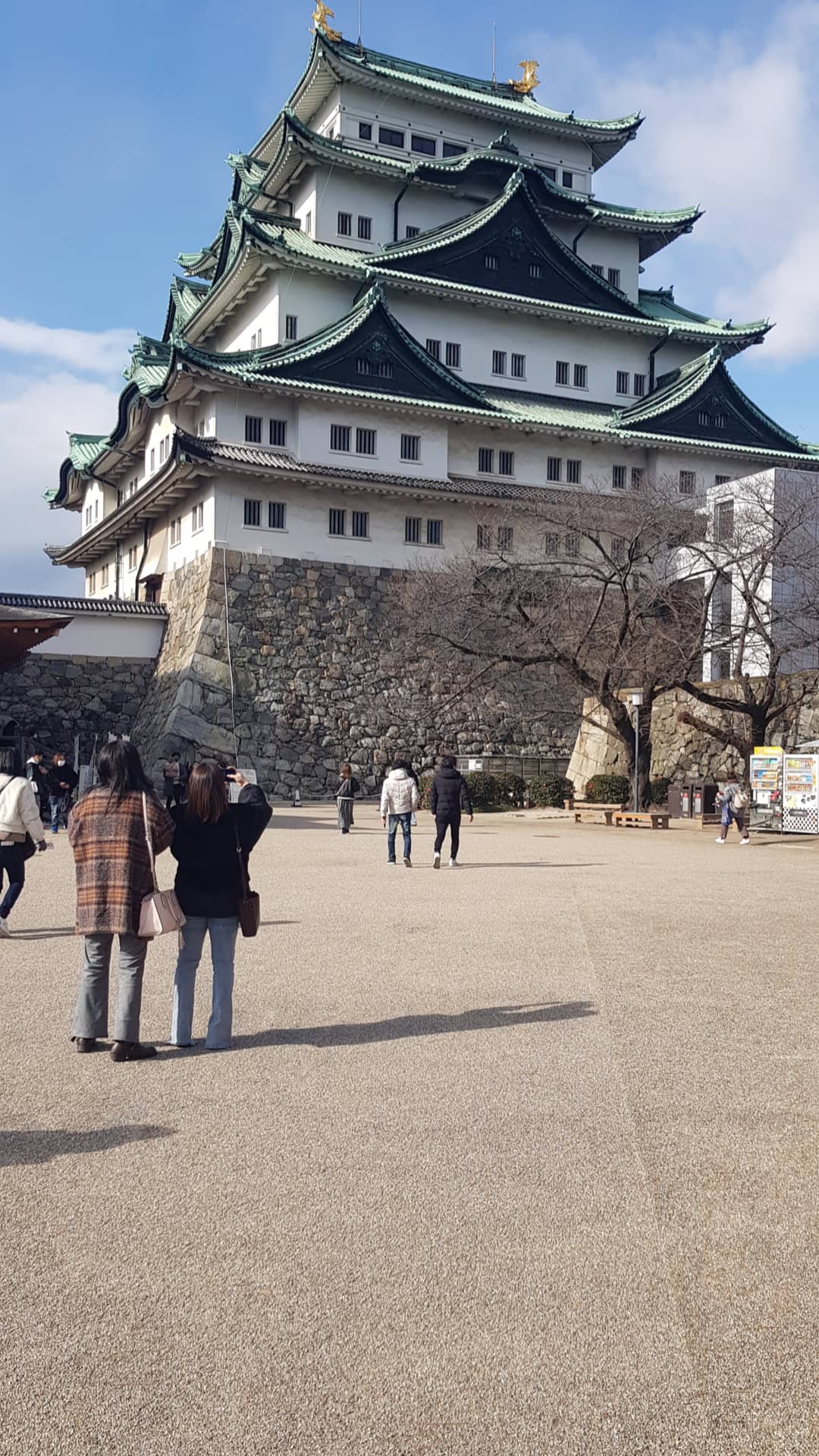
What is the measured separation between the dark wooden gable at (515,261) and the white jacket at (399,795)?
2945 cm

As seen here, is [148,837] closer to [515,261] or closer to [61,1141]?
[61,1141]

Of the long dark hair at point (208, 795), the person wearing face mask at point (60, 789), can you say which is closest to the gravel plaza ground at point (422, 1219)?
the long dark hair at point (208, 795)

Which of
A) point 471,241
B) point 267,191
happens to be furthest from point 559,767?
point 267,191

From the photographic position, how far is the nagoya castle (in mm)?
39000

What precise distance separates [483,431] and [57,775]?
24036 millimetres

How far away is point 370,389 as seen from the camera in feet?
132

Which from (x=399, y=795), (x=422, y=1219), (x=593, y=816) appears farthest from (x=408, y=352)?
(x=422, y=1219)

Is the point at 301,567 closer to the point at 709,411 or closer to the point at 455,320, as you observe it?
the point at 455,320

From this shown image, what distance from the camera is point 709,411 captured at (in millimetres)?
47000

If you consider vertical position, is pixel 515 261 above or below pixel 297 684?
above

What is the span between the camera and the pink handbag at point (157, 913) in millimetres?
7012

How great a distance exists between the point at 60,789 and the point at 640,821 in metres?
13.5

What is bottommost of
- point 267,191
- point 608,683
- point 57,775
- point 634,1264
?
point 634,1264

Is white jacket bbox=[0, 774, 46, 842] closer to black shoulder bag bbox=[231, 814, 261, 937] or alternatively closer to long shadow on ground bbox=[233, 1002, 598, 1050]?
black shoulder bag bbox=[231, 814, 261, 937]
